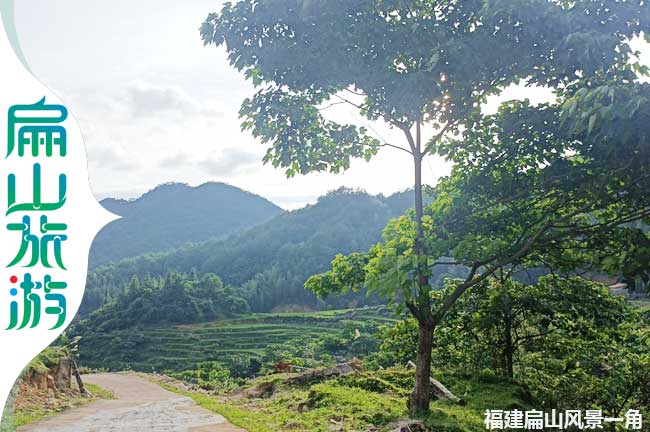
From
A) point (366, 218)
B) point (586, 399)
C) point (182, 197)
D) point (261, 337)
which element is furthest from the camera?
point (182, 197)

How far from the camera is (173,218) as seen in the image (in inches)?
7052

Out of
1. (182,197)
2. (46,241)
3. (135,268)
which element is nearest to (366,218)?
(135,268)

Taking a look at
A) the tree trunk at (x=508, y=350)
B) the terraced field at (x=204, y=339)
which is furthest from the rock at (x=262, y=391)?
the terraced field at (x=204, y=339)

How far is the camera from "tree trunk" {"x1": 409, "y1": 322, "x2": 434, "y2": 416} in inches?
334

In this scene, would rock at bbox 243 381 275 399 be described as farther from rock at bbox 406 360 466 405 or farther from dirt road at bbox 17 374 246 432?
rock at bbox 406 360 466 405

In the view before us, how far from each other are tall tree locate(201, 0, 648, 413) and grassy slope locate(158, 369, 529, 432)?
789 mm

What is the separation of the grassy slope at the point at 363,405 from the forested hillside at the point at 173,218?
14389cm

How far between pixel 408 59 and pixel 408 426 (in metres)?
5.42

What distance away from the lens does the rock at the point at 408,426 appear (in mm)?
7625

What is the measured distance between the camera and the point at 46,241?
534 centimetres

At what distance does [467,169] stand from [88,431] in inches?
295

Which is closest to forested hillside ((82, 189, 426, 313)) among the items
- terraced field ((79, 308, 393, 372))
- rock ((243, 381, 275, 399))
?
terraced field ((79, 308, 393, 372))

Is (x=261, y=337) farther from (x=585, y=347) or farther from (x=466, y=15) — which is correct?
(x=466, y=15)

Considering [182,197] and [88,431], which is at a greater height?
[182,197]
